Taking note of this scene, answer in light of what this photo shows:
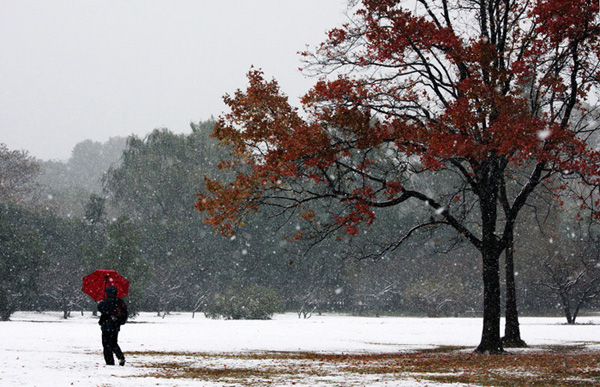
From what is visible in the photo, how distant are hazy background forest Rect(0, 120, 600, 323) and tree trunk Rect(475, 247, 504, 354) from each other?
733 inches

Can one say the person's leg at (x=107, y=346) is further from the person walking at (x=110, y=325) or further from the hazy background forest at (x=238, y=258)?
the hazy background forest at (x=238, y=258)

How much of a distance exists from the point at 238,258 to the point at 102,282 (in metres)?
29.1

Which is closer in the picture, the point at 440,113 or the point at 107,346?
the point at 107,346

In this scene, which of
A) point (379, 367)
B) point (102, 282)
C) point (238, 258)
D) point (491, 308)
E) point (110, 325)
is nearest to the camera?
point (110, 325)

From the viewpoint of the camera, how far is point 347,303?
146 ft

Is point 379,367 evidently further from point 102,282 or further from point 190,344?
point 190,344

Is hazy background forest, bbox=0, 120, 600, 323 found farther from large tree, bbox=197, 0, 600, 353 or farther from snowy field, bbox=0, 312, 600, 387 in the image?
large tree, bbox=197, 0, 600, 353

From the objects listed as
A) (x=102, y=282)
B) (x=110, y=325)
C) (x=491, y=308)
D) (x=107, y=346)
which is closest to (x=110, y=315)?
(x=110, y=325)

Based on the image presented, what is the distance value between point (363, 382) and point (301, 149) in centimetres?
725

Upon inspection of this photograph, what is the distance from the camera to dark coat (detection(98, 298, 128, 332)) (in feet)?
38.4

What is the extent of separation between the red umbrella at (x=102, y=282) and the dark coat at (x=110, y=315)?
1.39 m

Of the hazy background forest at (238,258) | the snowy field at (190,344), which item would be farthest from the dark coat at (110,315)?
the hazy background forest at (238,258)

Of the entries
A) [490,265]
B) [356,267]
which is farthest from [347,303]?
[490,265]

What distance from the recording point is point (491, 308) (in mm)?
16969
